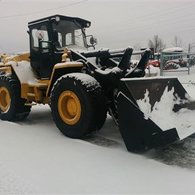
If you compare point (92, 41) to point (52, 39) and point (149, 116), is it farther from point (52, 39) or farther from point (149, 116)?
point (149, 116)

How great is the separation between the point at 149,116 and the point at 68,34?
132 inches

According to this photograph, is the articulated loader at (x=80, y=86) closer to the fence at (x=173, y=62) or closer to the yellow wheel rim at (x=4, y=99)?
the yellow wheel rim at (x=4, y=99)

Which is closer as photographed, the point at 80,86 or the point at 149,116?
the point at 149,116

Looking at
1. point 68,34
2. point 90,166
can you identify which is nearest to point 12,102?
point 68,34

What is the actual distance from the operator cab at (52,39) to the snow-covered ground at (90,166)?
1.84m

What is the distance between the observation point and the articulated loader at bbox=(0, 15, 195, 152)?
4.38 metres

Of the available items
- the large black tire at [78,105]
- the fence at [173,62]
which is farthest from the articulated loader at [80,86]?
the fence at [173,62]

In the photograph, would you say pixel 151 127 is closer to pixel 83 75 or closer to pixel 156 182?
pixel 156 182

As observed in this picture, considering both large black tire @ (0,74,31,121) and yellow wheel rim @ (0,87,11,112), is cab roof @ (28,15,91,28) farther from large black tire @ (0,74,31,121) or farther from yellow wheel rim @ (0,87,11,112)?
yellow wheel rim @ (0,87,11,112)

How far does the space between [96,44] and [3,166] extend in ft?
13.6

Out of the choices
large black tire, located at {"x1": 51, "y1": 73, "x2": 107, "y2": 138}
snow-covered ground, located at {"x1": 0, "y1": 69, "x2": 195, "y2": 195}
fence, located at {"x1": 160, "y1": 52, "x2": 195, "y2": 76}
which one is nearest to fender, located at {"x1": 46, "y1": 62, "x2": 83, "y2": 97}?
large black tire, located at {"x1": 51, "y1": 73, "x2": 107, "y2": 138}

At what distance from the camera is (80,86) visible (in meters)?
5.13

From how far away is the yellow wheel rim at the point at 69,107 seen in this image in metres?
5.30

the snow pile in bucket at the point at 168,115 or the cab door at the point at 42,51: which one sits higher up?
the cab door at the point at 42,51
